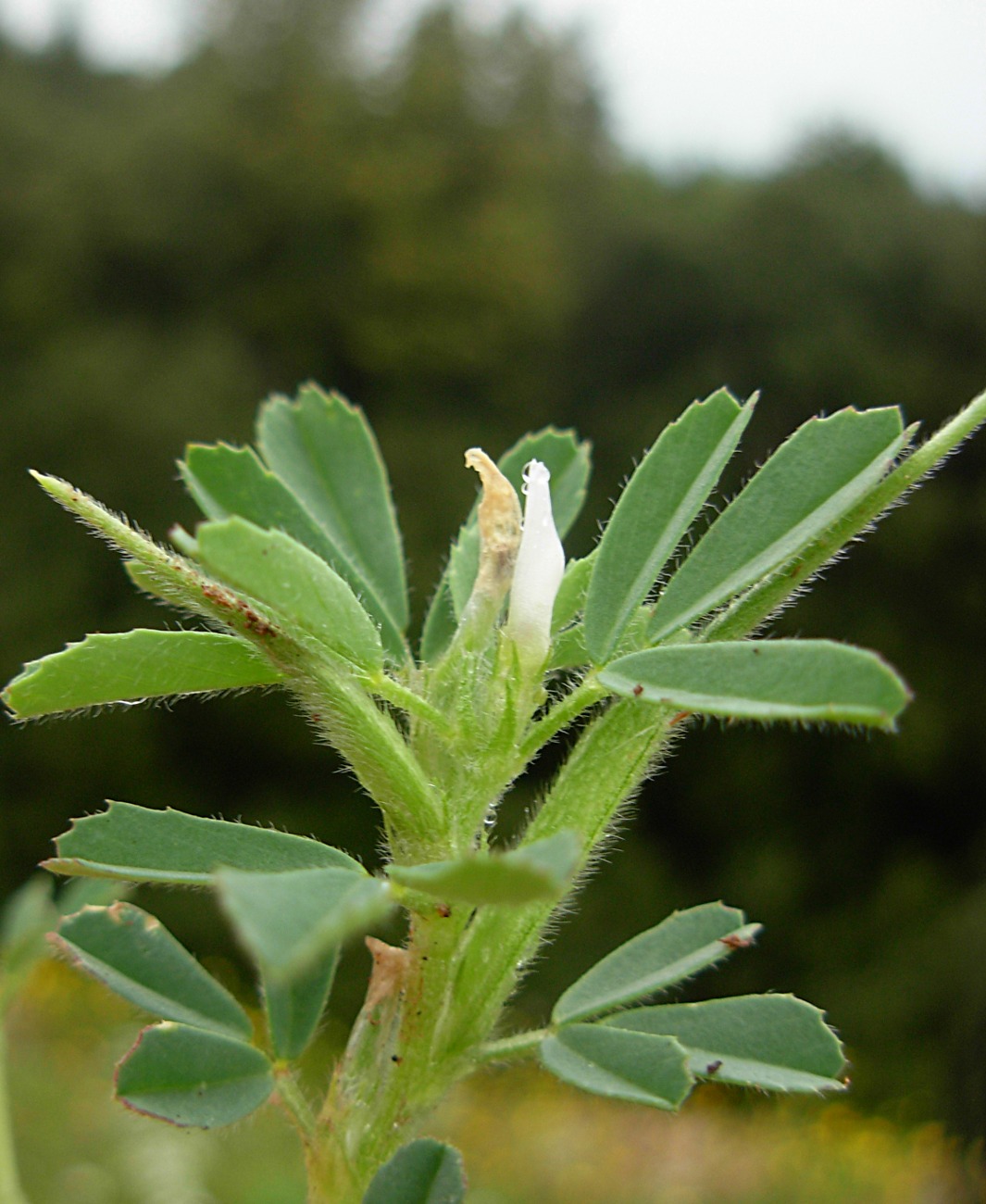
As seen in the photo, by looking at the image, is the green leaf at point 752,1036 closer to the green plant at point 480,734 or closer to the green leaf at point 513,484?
the green plant at point 480,734

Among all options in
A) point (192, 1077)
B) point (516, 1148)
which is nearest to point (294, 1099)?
point (192, 1077)

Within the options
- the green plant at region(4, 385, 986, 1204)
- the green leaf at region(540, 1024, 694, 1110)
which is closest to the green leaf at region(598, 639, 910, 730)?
the green plant at region(4, 385, 986, 1204)

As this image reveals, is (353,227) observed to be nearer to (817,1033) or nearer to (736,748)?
(736,748)

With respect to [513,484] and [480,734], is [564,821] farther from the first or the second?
[513,484]

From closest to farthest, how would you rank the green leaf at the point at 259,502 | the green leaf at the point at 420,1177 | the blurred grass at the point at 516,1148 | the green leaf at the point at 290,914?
the green leaf at the point at 290,914 < the green leaf at the point at 420,1177 < the green leaf at the point at 259,502 < the blurred grass at the point at 516,1148

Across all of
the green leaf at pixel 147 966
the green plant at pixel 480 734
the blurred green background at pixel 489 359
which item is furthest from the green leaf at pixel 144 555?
the blurred green background at pixel 489 359

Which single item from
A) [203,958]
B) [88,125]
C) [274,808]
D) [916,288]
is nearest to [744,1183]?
[203,958]
